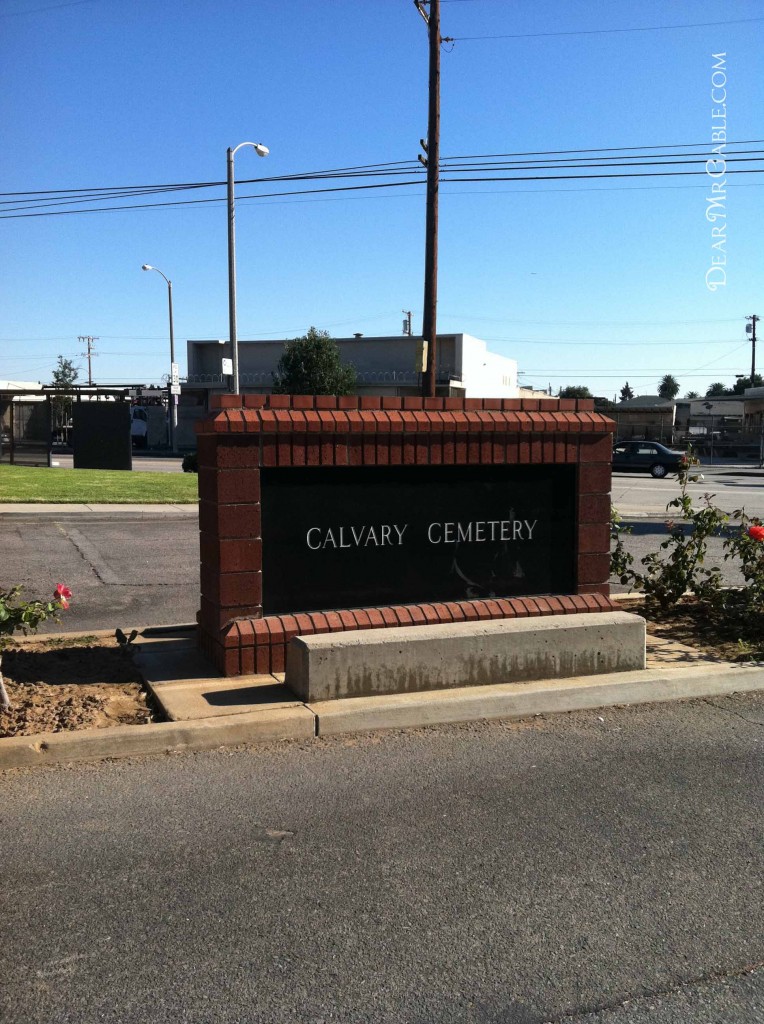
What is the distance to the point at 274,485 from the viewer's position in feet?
20.4

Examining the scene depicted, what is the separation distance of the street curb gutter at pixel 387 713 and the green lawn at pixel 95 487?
416 inches

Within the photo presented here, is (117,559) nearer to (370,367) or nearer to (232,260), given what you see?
(232,260)

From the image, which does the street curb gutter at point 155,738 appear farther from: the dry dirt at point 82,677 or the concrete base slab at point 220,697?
the dry dirt at point 82,677

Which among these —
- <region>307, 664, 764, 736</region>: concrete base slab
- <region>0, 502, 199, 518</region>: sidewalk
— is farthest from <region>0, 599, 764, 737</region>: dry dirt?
<region>0, 502, 199, 518</region>: sidewalk

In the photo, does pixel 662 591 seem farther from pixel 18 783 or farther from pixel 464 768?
pixel 18 783

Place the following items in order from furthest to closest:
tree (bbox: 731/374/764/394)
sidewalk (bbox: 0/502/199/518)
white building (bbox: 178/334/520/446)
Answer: tree (bbox: 731/374/764/394) → white building (bbox: 178/334/520/446) → sidewalk (bbox: 0/502/199/518)

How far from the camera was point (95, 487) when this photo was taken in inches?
814

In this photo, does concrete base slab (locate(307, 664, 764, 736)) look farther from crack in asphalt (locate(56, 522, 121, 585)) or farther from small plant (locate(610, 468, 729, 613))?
crack in asphalt (locate(56, 522, 121, 585))

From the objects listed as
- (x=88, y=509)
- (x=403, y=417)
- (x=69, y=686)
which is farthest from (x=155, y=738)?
(x=88, y=509)

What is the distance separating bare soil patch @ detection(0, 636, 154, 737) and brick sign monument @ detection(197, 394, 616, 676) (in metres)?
0.64

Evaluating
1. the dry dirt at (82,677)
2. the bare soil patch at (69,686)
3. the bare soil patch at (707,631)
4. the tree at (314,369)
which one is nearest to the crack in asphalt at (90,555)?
the bare soil patch at (69,686)

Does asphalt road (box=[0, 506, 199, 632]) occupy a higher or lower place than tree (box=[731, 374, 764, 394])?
lower

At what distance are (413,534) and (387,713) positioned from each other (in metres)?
1.56

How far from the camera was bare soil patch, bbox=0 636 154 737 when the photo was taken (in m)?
5.19
